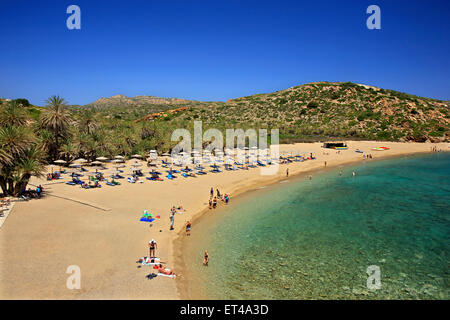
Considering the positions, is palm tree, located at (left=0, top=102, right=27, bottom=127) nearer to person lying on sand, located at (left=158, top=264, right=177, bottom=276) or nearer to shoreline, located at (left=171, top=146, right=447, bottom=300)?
shoreline, located at (left=171, top=146, right=447, bottom=300)

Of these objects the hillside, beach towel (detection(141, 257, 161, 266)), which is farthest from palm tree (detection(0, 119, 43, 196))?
the hillside

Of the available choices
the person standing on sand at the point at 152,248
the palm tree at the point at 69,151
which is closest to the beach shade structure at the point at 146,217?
the person standing on sand at the point at 152,248

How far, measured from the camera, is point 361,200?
2823 cm

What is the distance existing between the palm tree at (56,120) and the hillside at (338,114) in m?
42.5

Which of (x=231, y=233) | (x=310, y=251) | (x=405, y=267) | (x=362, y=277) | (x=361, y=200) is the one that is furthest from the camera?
(x=361, y=200)

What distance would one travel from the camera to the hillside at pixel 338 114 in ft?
274

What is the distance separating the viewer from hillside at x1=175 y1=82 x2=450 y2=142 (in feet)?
274

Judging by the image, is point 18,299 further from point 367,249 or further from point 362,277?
point 367,249

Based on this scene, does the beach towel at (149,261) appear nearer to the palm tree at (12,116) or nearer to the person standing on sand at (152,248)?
the person standing on sand at (152,248)

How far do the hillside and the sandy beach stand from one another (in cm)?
4996

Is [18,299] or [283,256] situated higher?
[18,299]
